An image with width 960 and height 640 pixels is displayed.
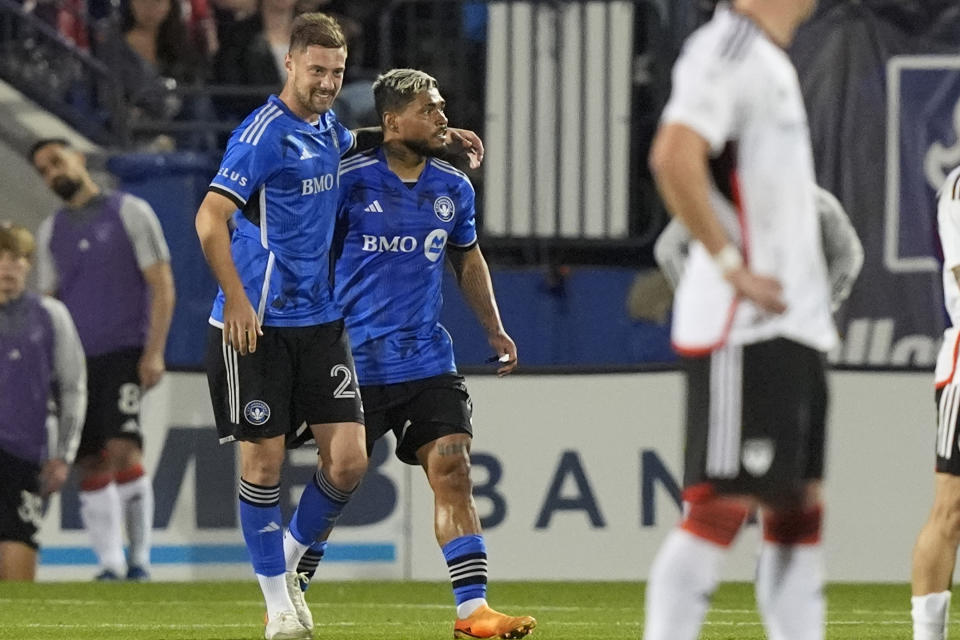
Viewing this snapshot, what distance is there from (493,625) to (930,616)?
4.70 feet

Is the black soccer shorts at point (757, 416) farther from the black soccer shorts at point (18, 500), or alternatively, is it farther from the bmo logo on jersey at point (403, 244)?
the black soccer shorts at point (18, 500)

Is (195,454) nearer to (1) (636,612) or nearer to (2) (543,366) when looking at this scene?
(2) (543,366)

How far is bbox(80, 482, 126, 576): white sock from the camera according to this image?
427 inches

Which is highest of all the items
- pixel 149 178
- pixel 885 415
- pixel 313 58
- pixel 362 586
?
pixel 313 58

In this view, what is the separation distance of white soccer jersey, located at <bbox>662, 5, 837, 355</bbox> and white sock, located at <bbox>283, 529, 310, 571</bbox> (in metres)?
3.19

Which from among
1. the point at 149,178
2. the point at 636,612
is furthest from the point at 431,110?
the point at 149,178

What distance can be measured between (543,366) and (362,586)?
1.61 m

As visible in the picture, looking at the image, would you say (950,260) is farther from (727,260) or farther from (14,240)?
(14,240)

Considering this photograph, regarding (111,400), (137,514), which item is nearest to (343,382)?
(137,514)

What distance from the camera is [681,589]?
4.40 m

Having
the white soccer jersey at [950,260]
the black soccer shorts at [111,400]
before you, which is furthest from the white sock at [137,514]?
the white soccer jersey at [950,260]

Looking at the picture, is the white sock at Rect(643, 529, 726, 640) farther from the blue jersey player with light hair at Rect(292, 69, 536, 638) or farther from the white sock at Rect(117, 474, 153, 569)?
the white sock at Rect(117, 474, 153, 569)

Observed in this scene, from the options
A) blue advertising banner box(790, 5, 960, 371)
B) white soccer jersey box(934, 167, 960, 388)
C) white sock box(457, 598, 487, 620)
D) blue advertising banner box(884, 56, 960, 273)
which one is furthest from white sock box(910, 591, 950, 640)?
blue advertising banner box(884, 56, 960, 273)

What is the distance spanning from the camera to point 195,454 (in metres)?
11.1
